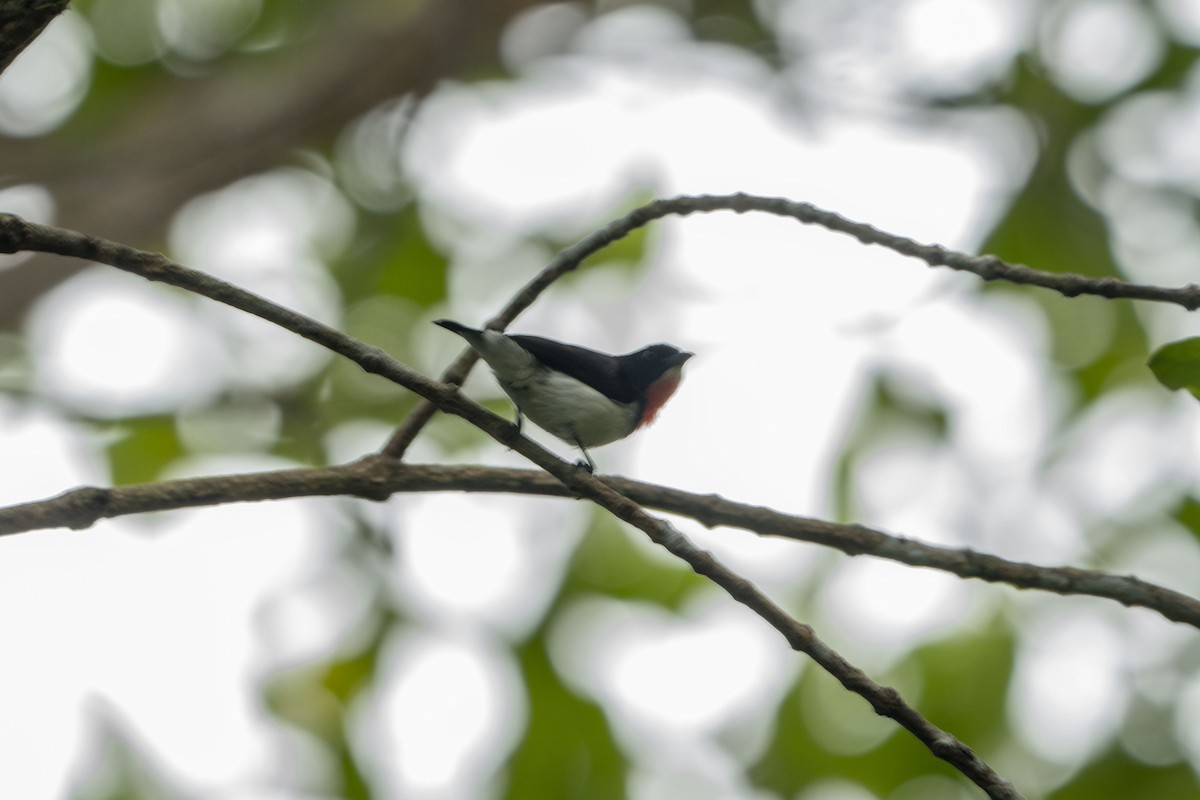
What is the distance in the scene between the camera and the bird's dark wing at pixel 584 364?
4406 mm

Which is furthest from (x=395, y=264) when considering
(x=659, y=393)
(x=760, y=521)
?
(x=760, y=521)

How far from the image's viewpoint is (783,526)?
3193 millimetres

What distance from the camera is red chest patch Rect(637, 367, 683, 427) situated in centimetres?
490

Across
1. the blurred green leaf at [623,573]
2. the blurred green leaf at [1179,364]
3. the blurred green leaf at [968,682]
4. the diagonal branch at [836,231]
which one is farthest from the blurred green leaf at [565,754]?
the blurred green leaf at [1179,364]

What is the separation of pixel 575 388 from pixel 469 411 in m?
1.77

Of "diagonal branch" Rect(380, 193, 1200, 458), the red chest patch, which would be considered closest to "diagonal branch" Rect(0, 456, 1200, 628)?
"diagonal branch" Rect(380, 193, 1200, 458)

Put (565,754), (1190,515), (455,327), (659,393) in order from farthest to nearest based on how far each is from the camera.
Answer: (1190,515) < (565,754) < (659,393) < (455,327)

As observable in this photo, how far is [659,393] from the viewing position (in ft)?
16.2

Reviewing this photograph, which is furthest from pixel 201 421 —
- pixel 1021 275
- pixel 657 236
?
pixel 1021 275

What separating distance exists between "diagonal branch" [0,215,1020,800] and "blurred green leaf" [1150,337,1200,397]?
3.16 ft

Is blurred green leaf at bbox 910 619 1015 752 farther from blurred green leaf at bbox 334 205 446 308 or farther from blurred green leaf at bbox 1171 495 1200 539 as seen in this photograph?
blurred green leaf at bbox 334 205 446 308

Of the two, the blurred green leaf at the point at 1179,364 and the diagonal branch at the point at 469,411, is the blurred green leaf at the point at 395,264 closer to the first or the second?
the diagonal branch at the point at 469,411

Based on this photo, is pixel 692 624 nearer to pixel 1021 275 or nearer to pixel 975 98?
pixel 975 98

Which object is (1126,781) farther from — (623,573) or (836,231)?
(836,231)
